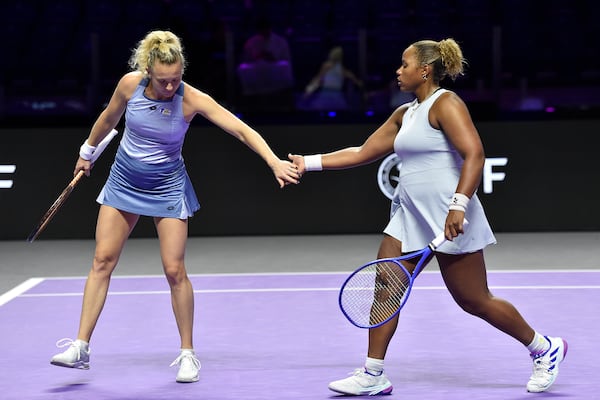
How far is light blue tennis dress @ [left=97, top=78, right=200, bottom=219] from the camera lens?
5426mm

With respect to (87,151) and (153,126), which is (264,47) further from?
(153,126)

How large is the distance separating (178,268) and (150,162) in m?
0.52

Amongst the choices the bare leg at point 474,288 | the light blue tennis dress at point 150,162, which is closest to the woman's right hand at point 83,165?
the light blue tennis dress at point 150,162

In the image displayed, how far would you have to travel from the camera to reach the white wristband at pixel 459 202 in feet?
15.9

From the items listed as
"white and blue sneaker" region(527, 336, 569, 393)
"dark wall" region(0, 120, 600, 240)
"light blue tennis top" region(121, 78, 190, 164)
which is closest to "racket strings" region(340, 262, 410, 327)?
"white and blue sneaker" region(527, 336, 569, 393)

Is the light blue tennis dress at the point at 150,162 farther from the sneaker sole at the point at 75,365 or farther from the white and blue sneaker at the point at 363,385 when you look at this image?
the white and blue sneaker at the point at 363,385

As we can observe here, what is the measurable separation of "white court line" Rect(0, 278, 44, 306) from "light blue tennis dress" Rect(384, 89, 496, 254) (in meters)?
3.58

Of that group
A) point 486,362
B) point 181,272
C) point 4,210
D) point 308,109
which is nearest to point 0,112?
point 4,210

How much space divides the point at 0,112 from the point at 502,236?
4862 mm

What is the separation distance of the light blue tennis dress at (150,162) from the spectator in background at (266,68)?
5.43m

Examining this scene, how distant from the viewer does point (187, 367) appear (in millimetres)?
5453

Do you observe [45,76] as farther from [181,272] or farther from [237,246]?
[181,272]

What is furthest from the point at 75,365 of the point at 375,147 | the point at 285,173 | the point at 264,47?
the point at 264,47

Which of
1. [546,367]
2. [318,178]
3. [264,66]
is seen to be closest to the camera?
[546,367]
